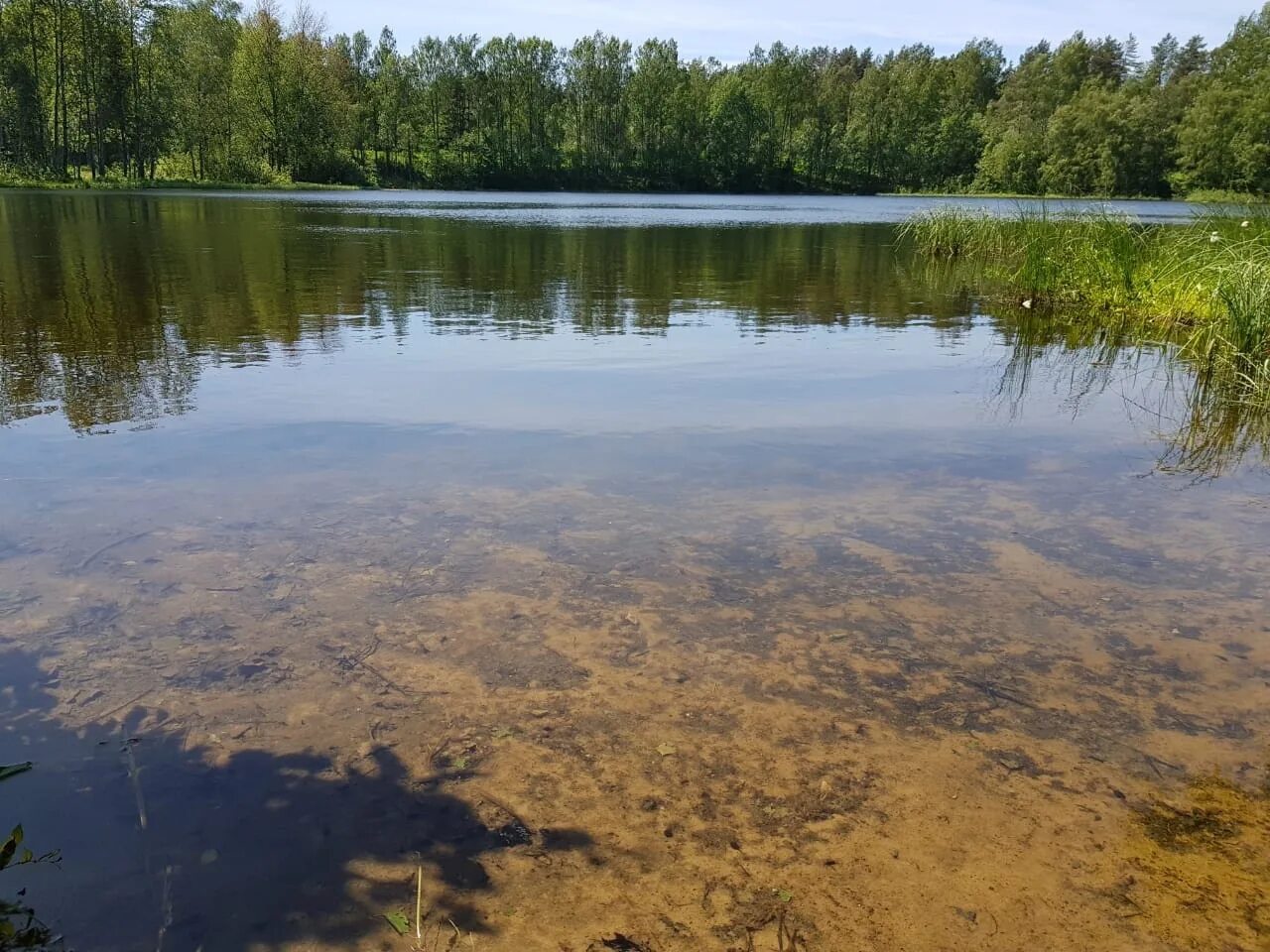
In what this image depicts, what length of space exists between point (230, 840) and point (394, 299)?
1266 centimetres

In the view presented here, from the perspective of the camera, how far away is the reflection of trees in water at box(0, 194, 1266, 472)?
27.7 feet

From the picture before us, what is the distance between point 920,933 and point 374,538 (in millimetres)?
3385

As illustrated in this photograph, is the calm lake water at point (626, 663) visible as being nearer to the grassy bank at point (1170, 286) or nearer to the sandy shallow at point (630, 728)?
the sandy shallow at point (630, 728)

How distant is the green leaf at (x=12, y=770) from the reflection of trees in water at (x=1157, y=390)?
700 cm

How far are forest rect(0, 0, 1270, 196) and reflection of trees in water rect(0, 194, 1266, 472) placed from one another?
3568 centimetres

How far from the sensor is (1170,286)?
43.1 feet

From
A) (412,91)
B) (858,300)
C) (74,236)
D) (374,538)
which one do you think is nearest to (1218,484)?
(374,538)

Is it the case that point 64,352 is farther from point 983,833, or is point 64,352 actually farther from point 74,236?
point 74,236

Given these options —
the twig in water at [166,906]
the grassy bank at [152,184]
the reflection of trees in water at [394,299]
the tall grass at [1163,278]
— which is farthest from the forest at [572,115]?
the twig in water at [166,906]

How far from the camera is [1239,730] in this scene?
3.36 meters

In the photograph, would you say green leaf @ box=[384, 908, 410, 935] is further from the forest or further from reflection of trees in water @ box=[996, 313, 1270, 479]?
the forest

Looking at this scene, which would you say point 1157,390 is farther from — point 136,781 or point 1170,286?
point 136,781

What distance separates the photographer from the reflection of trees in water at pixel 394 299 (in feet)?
27.7

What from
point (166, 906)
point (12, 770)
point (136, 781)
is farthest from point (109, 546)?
point (166, 906)
